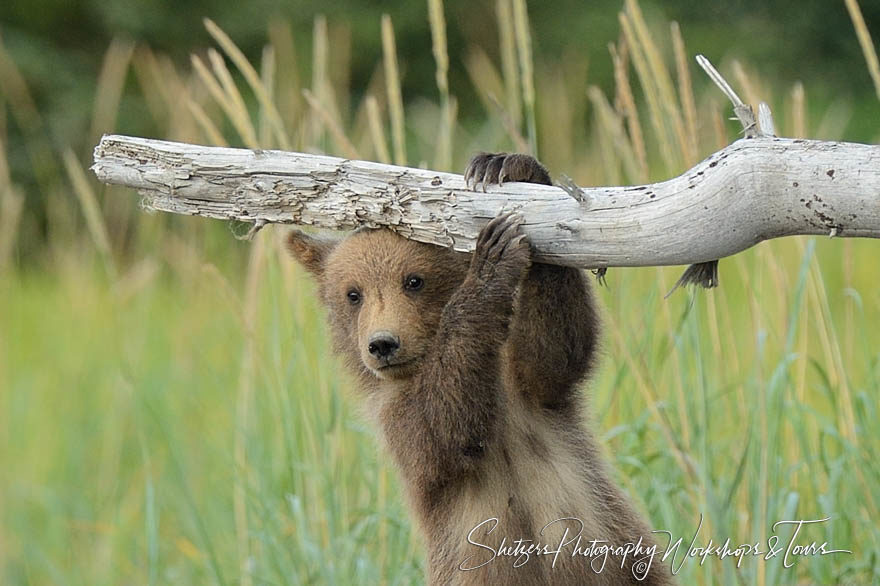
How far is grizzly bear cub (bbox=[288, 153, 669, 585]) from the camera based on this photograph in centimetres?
293

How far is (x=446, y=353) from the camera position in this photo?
9.60 ft

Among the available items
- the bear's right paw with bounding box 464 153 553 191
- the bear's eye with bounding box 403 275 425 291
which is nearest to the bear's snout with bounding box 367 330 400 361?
the bear's eye with bounding box 403 275 425 291

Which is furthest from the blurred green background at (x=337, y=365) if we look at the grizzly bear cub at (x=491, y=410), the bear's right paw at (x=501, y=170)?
the bear's right paw at (x=501, y=170)

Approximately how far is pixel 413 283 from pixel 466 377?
13.6 inches

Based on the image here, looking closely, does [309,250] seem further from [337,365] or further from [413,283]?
[413,283]

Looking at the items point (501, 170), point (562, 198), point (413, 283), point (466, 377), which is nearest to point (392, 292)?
point (413, 283)

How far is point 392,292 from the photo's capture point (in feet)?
10.3

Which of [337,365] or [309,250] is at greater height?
[309,250]

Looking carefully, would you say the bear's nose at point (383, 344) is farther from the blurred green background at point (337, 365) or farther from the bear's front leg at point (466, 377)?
the blurred green background at point (337, 365)

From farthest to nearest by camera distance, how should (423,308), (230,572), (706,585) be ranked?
1. (230,572)
2. (706,585)
3. (423,308)

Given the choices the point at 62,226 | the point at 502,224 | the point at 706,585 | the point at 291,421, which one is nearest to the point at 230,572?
the point at 291,421

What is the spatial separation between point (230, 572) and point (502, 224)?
2.31m

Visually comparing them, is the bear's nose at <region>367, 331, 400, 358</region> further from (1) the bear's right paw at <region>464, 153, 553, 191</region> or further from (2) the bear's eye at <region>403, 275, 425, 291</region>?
(1) the bear's right paw at <region>464, 153, 553, 191</region>

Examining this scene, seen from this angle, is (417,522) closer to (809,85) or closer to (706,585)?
(706,585)
